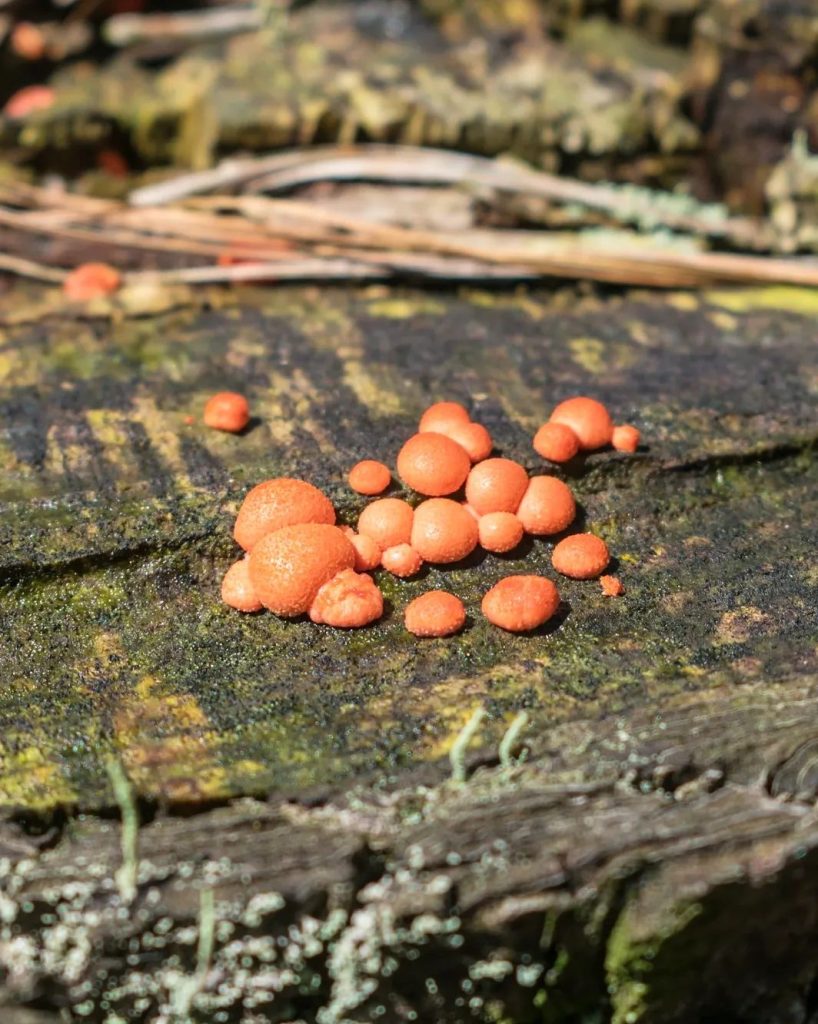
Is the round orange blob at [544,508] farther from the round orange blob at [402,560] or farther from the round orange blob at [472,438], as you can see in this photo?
the round orange blob at [402,560]

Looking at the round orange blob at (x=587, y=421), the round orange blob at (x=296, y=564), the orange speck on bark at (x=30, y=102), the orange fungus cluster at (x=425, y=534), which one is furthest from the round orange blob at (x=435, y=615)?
the orange speck on bark at (x=30, y=102)

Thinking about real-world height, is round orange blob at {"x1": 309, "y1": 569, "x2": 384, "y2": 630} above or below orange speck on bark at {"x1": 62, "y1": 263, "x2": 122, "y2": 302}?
below

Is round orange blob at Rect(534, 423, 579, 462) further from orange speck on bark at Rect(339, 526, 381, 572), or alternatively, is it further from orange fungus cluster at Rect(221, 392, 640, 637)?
orange speck on bark at Rect(339, 526, 381, 572)

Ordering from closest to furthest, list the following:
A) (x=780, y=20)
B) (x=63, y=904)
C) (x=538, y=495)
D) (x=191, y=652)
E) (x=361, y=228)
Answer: (x=63, y=904), (x=191, y=652), (x=538, y=495), (x=361, y=228), (x=780, y=20)

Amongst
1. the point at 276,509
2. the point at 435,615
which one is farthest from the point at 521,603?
the point at 276,509

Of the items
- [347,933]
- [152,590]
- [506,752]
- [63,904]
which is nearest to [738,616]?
[506,752]

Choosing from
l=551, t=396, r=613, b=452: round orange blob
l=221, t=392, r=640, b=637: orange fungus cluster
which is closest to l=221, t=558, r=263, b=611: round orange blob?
l=221, t=392, r=640, b=637: orange fungus cluster

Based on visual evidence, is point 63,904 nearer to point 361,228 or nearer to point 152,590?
point 152,590
